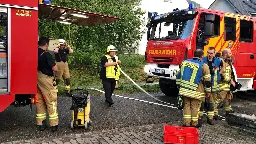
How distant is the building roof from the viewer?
2735 centimetres

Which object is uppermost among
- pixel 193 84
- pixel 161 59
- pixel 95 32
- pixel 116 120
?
pixel 95 32

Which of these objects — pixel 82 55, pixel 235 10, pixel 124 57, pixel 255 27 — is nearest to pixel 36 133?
pixel 255 27

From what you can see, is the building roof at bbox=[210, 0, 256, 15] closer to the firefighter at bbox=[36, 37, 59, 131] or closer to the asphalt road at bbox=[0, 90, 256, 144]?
the asphalt road at bbox=[0, 90, 256, 144]

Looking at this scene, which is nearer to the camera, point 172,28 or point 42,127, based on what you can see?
point 42,127

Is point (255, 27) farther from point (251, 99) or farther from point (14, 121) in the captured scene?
point (14, 121)

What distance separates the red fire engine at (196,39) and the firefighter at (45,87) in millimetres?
3776

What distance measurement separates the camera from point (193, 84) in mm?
6328

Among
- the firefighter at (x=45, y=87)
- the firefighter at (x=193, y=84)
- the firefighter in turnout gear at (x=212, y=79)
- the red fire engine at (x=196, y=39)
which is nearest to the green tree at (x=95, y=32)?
the red fire engine at (x=196, y=39)

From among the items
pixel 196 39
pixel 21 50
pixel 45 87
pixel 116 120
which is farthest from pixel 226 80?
pixel 21 50

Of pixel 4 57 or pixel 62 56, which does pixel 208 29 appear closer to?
pixel 62 56

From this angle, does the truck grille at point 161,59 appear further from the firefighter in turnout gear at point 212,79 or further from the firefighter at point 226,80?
the firefighter in turnout gear at point 212,79

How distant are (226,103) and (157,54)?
101 inches

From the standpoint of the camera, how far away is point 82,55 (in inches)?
604

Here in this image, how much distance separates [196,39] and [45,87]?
4.38m
